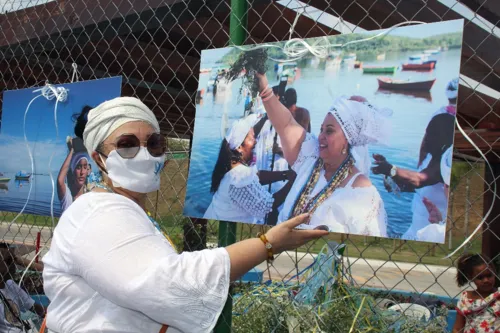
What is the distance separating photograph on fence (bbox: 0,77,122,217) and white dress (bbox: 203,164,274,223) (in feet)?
2.63

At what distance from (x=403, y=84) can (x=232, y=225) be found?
789 millimetres

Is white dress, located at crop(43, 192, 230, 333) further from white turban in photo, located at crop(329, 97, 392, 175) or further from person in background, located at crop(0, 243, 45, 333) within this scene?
person in background, located at crop(0, 243, 45, 333)

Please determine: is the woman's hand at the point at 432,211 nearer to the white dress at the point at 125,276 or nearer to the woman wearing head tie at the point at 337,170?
the woman wearing head tie at the point at 337,170

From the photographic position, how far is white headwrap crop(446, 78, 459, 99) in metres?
1.35

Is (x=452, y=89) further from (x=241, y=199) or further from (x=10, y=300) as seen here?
(x=10, y=300)

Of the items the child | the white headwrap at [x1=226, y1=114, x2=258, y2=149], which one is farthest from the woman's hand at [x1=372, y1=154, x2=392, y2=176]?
the child

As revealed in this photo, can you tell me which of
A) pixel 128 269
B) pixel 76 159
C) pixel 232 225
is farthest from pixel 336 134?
pixel 76 159

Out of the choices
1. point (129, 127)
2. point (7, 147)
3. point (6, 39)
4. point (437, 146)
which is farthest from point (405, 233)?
point (6, 39)

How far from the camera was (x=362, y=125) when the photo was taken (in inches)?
58.9

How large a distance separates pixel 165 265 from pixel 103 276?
0.14 metres

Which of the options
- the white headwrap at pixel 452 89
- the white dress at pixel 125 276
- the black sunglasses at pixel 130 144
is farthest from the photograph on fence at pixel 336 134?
the white dress at pixel 125 276

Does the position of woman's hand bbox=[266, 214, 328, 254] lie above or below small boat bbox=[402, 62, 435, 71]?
below

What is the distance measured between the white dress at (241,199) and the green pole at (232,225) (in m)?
0.06

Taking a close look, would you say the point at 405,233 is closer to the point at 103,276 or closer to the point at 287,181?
the point at 287,181
